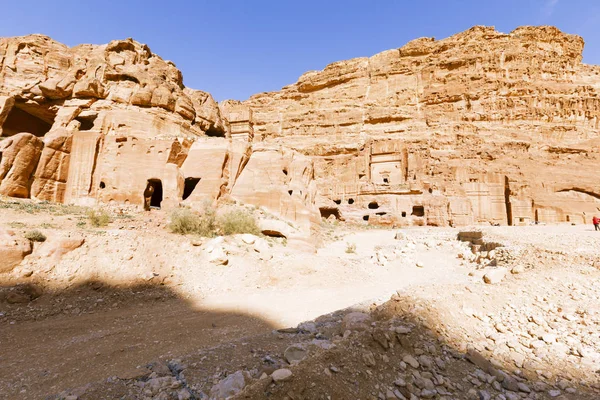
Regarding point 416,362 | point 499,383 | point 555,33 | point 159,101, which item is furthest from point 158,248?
point 555,33

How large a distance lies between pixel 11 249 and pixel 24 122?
75.7 feet

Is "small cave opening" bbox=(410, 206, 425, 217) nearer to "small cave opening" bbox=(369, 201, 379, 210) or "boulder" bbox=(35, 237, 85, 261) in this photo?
"small cave opening" bbox=(369, 201, 379, 210)

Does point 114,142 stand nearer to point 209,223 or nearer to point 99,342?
point 209,223

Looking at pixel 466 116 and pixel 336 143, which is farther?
pixel 336 143

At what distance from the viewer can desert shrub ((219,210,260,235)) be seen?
12.0 meters

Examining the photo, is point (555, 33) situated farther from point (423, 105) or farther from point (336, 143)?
point (336, 143)

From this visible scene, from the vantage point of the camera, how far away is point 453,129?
41281mm

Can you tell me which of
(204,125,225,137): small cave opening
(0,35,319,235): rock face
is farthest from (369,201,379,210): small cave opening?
(204,125,225,137): small cave opening

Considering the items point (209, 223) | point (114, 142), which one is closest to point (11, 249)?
point (209, 223)

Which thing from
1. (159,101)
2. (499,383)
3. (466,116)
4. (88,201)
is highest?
(466,116)

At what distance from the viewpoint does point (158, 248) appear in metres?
8.89

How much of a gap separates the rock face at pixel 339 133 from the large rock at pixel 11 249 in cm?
793

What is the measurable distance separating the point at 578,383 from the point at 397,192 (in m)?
26.1

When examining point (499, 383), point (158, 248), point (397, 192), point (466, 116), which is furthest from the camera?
point (466, 116)
